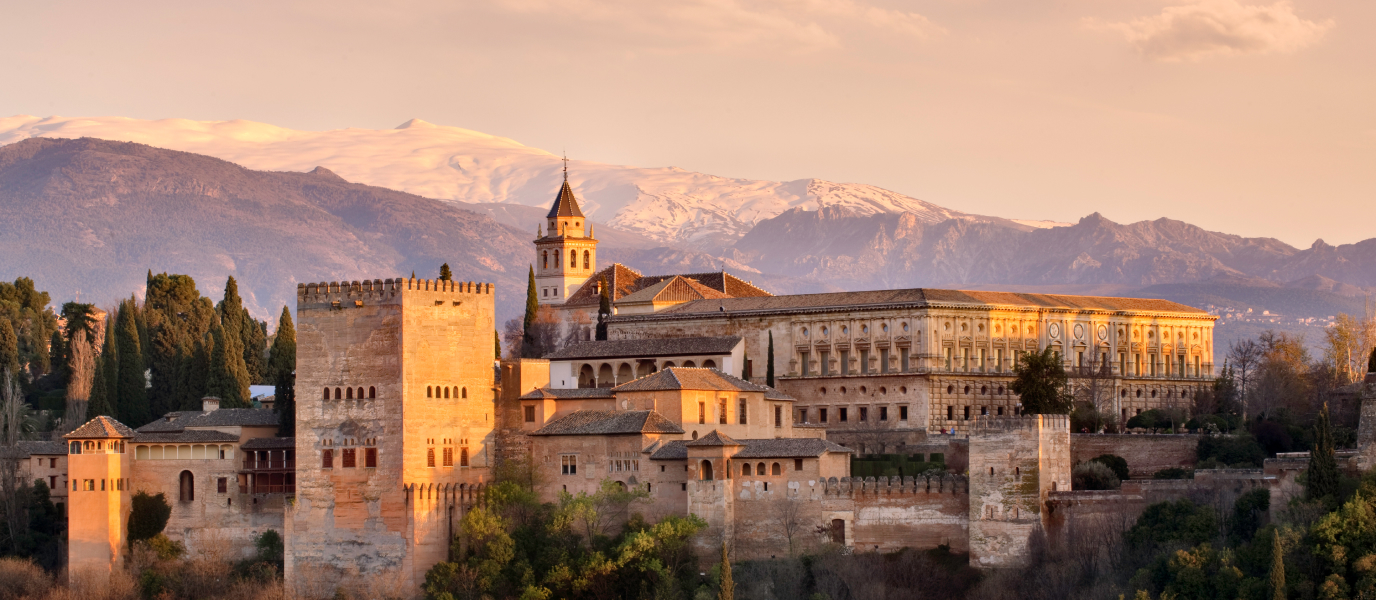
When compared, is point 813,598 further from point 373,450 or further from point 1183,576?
point 373,450

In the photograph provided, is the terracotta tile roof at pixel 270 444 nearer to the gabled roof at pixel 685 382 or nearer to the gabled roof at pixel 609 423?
the gabled roof at pixel 609 423

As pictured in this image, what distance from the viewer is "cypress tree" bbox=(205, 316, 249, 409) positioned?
81.7 metres

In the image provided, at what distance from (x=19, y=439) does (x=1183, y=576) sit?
49.8 meters

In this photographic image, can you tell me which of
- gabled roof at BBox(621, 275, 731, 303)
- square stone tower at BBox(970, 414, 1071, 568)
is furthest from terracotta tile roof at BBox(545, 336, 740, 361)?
square stone tower at BBox(970, 414, 1071, 568)

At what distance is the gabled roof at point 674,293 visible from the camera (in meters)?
89.6

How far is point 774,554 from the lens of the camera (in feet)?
201

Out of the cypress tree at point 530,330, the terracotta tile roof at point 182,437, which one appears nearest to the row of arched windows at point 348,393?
the terracotta tile roof at point 182,437

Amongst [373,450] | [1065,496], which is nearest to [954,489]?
[1065,496]

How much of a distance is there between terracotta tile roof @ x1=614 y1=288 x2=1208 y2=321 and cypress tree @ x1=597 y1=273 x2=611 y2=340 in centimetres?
94

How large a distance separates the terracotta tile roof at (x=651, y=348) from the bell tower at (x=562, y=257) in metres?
28.6

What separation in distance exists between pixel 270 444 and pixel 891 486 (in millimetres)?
23613

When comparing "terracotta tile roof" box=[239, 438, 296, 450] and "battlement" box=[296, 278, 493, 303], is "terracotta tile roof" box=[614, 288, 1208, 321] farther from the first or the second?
"terracotta tile roof" box=[239, 438, 296, 450]

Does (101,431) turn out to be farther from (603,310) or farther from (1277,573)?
(1277,573)

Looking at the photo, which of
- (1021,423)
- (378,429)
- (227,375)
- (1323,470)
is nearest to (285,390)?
(227,375)
